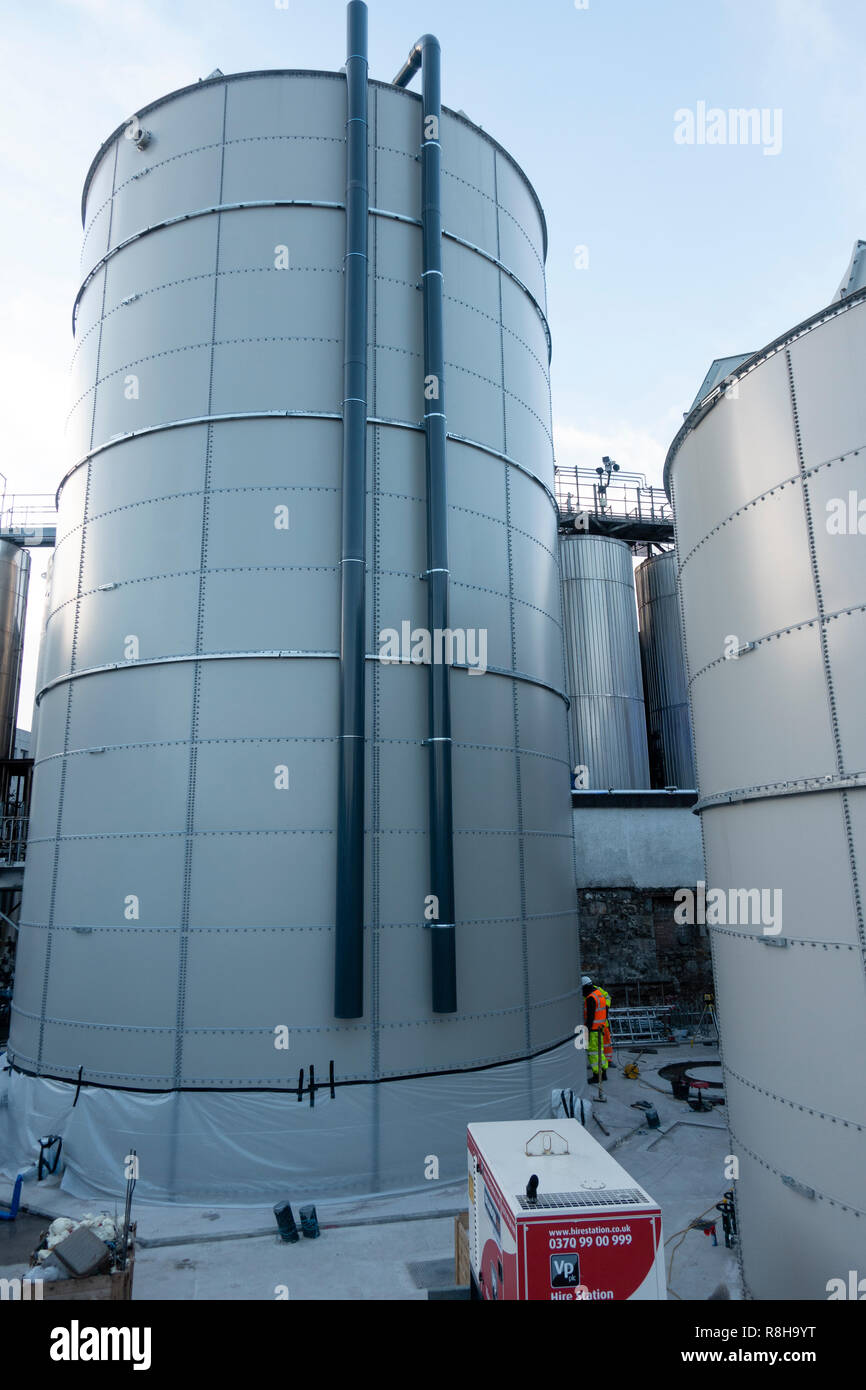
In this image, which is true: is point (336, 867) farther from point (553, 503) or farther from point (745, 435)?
point (553, 503)

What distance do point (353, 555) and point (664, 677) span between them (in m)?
17.5

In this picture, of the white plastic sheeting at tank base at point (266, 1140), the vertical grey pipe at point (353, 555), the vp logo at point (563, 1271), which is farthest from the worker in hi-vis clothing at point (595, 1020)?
the vp logo at point (563, 1271)

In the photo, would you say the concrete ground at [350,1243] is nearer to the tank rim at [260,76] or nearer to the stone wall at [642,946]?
the stone wall at [642,946]

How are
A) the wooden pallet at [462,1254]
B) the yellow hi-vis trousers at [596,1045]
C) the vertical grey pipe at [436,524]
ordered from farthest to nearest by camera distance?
the yellow hi-vis trousers at [596,1045]
the vertical grey pipe at [436,524]
the wooden pallet at [462,1254]

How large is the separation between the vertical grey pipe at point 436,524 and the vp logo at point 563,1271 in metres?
5.17

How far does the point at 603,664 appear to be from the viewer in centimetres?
2325

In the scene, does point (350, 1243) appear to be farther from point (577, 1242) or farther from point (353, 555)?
point (353, 555)

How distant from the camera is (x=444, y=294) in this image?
13.0m

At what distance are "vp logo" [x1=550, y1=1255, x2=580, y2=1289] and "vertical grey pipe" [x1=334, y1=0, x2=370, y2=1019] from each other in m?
5.05

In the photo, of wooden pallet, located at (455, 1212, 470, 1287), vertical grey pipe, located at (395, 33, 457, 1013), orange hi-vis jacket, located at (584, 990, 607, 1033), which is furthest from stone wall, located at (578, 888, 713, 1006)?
wooden pallet, located at (455, 1212, 470, 1287)

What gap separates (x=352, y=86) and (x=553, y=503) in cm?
726

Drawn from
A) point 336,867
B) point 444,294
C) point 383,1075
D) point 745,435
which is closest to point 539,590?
point 444,294

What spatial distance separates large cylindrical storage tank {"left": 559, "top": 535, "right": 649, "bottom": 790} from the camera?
22.4 m

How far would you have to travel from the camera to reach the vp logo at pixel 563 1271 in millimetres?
5387
